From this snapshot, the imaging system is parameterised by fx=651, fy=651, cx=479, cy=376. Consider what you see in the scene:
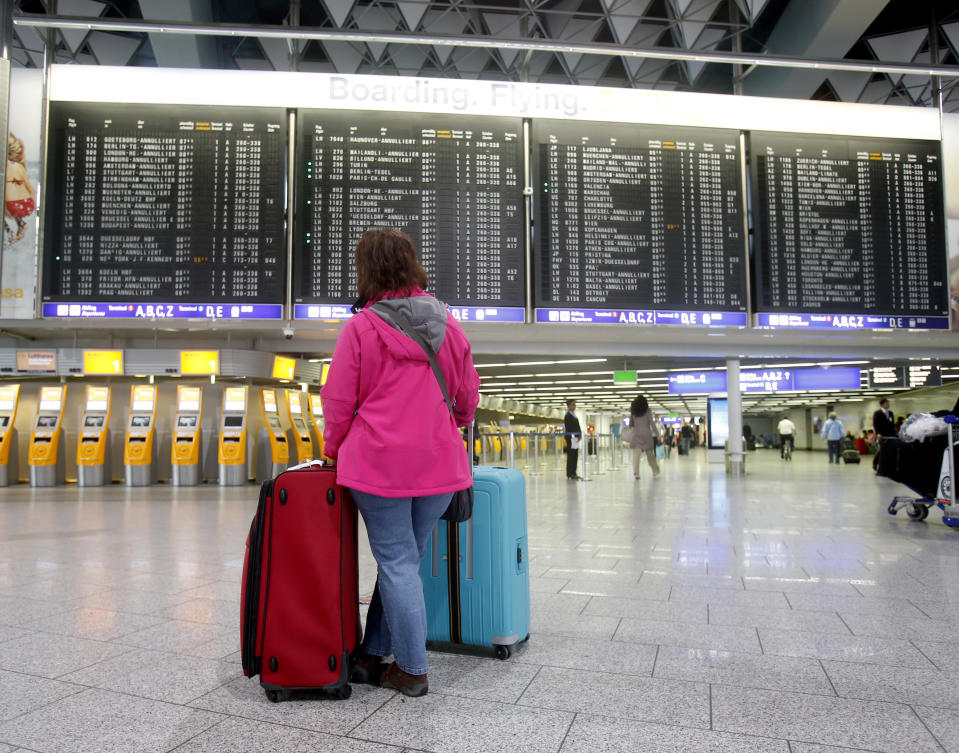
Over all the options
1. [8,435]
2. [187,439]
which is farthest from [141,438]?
[8,435]

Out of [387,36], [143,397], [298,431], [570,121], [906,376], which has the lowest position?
[298,431]

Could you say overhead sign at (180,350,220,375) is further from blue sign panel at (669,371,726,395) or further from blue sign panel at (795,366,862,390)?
blue sign panel at (795,366,862,390)

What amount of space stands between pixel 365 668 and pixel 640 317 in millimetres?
6776

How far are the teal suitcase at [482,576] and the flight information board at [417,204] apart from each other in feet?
18.5

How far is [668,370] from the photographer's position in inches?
623

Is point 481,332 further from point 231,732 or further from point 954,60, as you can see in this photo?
point 954,60

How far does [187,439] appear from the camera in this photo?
11.0 m

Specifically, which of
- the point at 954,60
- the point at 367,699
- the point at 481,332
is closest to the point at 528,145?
the point at 481,332

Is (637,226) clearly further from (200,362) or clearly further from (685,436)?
(685,436)

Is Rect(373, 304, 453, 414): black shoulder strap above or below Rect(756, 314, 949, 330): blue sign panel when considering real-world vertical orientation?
below

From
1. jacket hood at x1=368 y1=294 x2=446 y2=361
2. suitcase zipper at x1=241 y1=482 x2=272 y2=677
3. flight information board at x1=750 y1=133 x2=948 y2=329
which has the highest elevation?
flight information board at x1=750 y1=133 x2=948 y2=329

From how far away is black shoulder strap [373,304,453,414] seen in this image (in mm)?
2115

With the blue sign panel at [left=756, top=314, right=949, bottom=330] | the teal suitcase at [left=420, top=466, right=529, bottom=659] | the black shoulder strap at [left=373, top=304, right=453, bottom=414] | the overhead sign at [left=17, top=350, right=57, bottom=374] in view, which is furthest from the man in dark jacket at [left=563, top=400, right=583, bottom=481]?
the black shoulder strap at [left=373, top=304, right=453, bottom=414]

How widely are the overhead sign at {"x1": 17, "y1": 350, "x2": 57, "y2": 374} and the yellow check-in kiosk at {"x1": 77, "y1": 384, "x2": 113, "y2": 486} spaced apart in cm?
93
